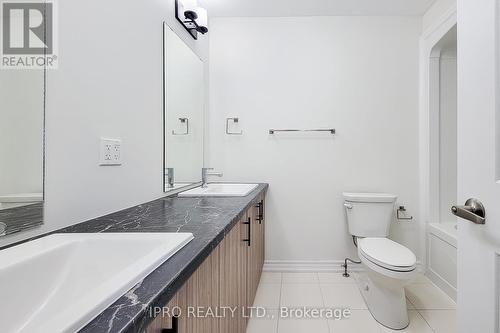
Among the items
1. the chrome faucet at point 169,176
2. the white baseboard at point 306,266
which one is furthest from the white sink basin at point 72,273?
the white baseboard at point 306,266

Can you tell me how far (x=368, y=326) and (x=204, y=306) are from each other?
4.39 feet

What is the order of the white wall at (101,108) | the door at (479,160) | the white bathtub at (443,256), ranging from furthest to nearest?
the white bathtub at (443,256), the white wall at (101,108), the door at (479,160)

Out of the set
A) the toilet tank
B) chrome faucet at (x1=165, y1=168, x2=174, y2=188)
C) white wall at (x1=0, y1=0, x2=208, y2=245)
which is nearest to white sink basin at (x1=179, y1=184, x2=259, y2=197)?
chrome faucet at (x1=165, y1=168, x2=174, y2=188)

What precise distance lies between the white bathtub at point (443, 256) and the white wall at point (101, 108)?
2123mm

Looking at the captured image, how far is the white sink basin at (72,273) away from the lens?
43 centimetres

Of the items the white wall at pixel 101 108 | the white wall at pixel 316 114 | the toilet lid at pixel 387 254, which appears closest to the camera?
the white wall at pixel 101 108

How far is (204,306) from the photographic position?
0.77 meters

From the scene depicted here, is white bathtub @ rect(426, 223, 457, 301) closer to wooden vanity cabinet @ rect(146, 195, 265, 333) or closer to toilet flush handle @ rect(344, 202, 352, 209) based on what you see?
toilet flush handle @ rect(344, 202, 352, 209)

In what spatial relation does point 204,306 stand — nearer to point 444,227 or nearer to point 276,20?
point 444,227

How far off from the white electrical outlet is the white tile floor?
4.12ft

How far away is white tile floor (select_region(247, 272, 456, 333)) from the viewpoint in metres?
1.61

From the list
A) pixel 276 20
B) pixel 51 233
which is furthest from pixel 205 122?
pixel 51 233

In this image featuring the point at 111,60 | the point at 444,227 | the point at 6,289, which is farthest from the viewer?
the point at 444,227

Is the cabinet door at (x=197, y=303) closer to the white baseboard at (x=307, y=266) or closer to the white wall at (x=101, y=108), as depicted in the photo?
the white wall at (x=101, y=108)
